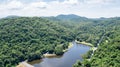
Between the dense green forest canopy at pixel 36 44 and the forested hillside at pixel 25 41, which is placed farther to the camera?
the forested hillside at pixel 25 41

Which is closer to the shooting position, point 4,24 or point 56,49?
point 56,49

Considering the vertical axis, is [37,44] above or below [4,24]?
below

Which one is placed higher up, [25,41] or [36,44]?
[25,41]

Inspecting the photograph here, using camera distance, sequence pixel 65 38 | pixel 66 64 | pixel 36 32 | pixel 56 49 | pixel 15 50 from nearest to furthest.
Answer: pixel 66 64, pixel 15 50, pixel 56 49, pixel 36 32, pixel 65 38

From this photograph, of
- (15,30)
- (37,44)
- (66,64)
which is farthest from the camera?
(15,30)

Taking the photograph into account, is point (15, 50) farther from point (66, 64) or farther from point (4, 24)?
point (4, 24)

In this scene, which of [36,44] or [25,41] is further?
[25,41]

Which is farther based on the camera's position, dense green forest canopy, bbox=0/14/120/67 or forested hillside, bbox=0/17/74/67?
forested hillside, bbox=0/17/74/67

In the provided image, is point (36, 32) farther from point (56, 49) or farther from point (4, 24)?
point (56, 49)

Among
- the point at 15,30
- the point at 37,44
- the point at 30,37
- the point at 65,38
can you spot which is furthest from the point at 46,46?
the point at 65,38
